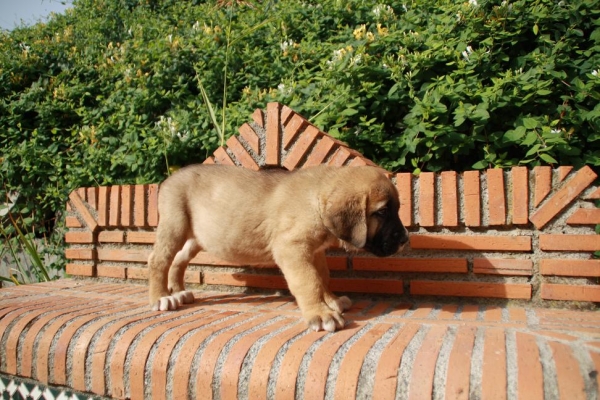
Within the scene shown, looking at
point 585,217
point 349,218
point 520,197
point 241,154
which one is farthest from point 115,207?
point 585,217

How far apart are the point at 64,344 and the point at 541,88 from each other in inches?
154

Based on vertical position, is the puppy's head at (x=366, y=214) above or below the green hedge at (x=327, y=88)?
below

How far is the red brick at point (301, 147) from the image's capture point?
3.62m

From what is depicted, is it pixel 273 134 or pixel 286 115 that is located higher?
pixel 286 115

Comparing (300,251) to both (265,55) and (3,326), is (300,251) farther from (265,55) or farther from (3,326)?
(265,55)

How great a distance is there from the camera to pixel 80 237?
4574mm

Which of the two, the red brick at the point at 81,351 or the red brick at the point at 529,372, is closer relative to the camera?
the red brick at the point at 529,372

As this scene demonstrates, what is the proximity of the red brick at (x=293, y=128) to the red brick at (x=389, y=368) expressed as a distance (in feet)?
6.18

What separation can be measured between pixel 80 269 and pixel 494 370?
13.2ft

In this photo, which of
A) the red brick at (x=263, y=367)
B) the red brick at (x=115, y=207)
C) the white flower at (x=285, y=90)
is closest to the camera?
the red brick at (x=263, y=367)

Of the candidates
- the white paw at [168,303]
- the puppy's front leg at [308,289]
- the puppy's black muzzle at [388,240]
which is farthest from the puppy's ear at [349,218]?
the white paw at [168,303]

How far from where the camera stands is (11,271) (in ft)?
19.7

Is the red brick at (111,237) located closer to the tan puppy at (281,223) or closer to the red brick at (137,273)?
the red brick at (137,273)

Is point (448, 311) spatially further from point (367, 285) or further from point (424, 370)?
point (424, 370)
